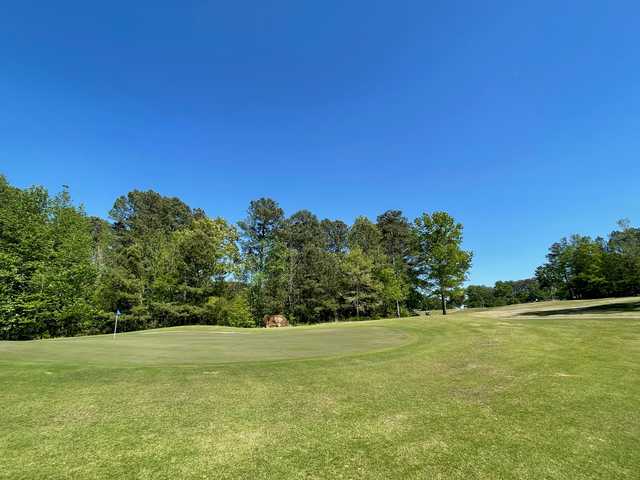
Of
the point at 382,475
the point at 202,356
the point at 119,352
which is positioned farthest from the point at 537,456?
the point at 119,352

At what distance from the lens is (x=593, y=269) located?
176 feet

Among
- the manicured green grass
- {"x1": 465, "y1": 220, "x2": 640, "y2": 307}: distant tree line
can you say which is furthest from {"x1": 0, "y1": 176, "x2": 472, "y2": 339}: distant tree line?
the manicured green grass

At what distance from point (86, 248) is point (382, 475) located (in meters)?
42.6

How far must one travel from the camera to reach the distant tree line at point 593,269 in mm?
33344

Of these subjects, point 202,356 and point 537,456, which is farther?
point 202,356

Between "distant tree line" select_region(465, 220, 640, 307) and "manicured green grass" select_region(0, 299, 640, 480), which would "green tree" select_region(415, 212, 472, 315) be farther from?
"manicured green grass" select_region(0, 299, 640, 480)

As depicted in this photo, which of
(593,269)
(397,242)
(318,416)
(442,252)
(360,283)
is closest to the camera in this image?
(318,416)

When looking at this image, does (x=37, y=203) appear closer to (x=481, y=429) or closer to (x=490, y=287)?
(x=481, y=429)

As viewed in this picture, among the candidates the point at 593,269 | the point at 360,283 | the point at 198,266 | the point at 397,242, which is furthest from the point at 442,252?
the point at 593,269

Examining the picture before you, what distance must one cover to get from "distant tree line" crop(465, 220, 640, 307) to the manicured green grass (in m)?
31.5

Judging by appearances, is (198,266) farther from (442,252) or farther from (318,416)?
Result: (318,416)

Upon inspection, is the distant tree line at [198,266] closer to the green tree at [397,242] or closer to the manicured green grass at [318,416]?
the green tree at [397,242]

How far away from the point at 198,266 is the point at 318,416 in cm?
4230

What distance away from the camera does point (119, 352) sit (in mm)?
11070
